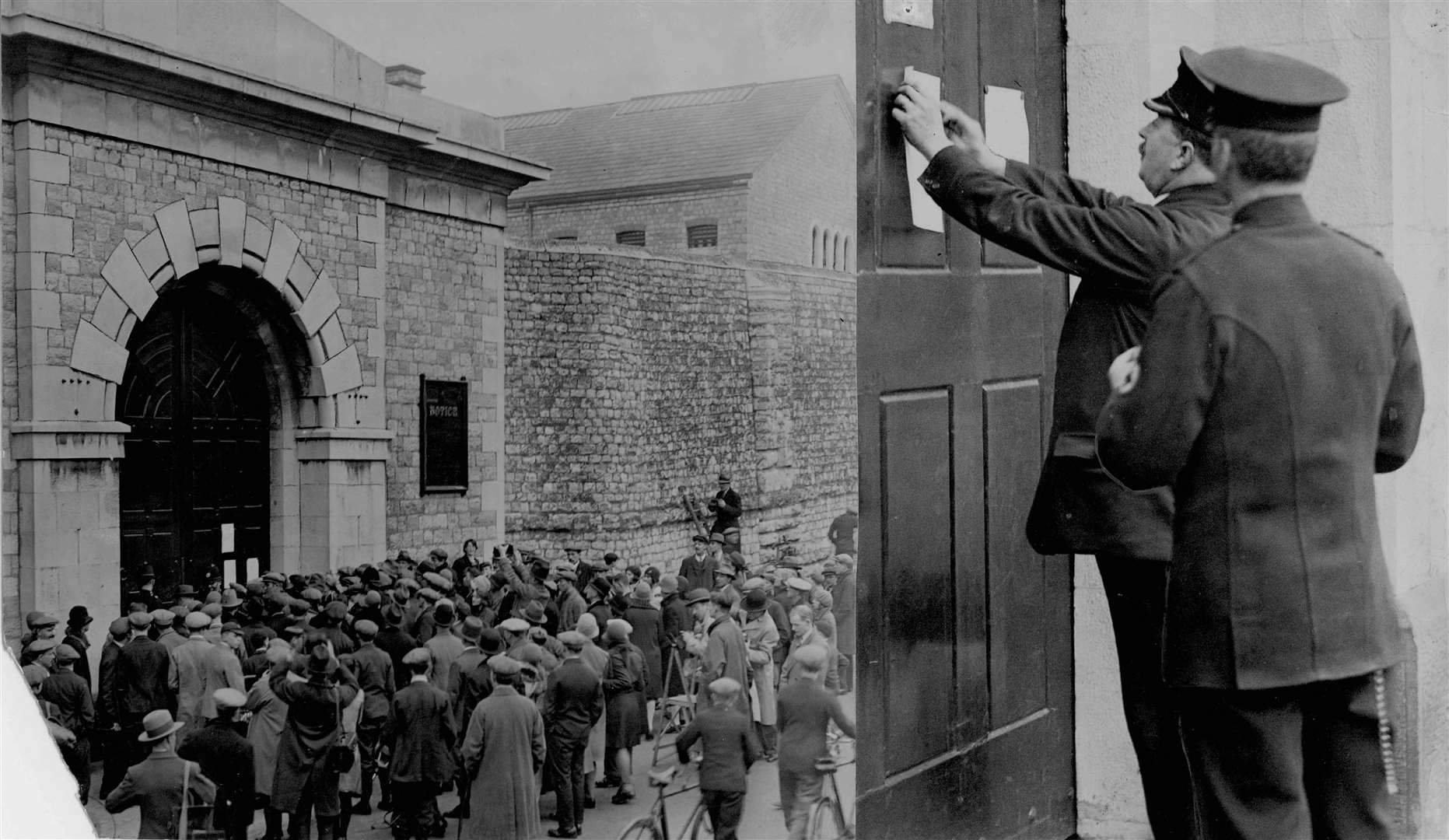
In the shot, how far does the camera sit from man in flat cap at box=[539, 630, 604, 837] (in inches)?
151

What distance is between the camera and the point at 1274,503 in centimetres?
223

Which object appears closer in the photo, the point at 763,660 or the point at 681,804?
the point at 681,804

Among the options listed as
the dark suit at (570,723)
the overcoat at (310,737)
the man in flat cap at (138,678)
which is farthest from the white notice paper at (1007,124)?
the man in flat cap at (138,678)

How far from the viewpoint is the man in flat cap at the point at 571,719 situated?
12.6ft

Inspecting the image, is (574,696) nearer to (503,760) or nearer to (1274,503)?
(503,760)

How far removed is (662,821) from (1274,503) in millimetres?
2345

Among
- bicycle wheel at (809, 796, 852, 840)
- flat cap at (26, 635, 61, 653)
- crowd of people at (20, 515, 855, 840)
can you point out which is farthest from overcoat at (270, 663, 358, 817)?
bicycle wheel at (809, 796, 852, 840)

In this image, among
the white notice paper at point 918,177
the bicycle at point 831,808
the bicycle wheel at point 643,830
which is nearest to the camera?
the white notice paper at point 918,177

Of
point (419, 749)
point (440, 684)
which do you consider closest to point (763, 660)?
point (440, 684)

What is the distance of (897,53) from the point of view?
330cm

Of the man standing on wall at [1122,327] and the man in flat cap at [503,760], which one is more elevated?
the man standing on wall at [1122,327]

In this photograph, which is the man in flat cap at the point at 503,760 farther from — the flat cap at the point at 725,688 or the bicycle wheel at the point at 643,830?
the flat cap at the point at 725,688

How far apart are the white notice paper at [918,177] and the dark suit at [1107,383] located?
1.19 ft

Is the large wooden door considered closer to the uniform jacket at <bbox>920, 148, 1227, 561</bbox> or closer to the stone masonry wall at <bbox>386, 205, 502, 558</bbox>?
the uniform jacket at <bbox>920, 148, 1227, 561</bbox>
